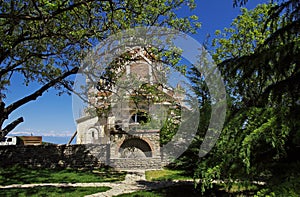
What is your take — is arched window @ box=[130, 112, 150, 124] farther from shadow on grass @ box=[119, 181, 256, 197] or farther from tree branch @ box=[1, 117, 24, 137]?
tree branch @ box=[1, 117, 24, 137]

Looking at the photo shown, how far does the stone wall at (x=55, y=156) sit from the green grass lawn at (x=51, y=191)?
626 cm

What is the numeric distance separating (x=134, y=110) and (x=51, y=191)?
5088mm

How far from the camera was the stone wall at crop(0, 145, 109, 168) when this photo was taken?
47.6 ft

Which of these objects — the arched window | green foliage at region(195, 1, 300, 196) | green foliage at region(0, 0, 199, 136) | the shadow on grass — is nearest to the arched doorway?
the arched window

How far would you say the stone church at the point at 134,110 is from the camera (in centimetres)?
1027

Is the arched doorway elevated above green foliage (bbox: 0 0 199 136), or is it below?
below

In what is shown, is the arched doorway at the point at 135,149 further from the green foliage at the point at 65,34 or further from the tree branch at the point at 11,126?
the tree branch at the point at 11,126

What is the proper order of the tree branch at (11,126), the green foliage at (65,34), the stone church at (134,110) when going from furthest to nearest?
1. the tree branch at (11,126)
2. the stone church at (134,110)
3. the green foliage at (65,34)

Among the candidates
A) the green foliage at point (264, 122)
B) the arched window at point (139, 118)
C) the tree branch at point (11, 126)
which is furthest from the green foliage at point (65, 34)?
the green foliage at point (264, 122)

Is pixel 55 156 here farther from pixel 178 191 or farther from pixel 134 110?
pixel 178 191

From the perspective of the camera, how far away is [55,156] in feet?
48.1

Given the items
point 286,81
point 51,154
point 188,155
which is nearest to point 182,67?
point 188,155

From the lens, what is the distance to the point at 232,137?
2.94 metres

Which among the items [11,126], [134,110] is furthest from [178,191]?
[11,126]
